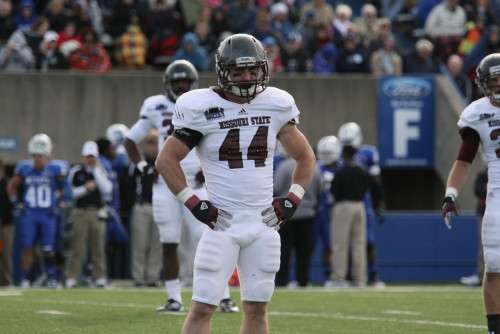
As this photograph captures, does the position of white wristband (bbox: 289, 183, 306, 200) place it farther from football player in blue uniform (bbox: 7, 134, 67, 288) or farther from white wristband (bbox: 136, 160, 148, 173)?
football player in blue uniform (bbox: 7, 134, 67, 288)

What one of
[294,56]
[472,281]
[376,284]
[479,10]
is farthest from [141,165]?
[479,10]

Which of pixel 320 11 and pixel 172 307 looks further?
pixel 320 11

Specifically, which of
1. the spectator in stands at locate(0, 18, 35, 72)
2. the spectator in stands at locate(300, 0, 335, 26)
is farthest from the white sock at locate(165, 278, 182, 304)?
the spectator in stands at locate(300, 0, 335, 26)

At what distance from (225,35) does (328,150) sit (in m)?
3.65

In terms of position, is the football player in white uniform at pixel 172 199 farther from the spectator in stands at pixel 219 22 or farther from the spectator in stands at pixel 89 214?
the spectator in stands at pixel 219 22

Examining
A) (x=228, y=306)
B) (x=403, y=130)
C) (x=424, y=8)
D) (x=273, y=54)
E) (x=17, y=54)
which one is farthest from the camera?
(x=424, y=8)

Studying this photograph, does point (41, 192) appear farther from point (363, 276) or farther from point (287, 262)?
point (363, 276)

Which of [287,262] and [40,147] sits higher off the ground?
[40,147]

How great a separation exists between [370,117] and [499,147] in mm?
10080

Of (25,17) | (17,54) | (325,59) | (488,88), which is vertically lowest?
(488,88)

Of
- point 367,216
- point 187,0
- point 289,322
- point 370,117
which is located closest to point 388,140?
point 370,117

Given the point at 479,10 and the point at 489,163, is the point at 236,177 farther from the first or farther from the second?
the point at 479,10

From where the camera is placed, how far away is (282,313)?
873cm

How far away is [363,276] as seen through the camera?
42.3 feet
